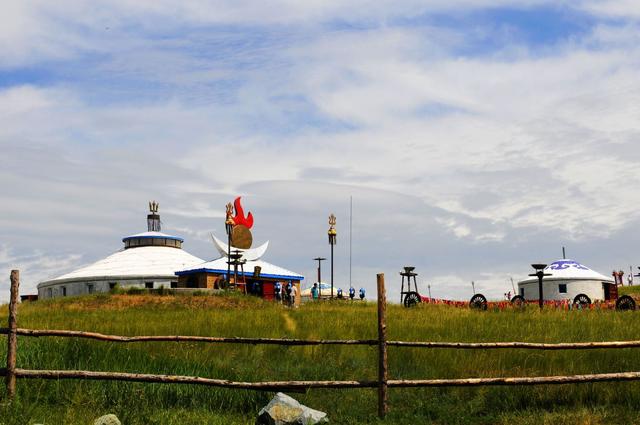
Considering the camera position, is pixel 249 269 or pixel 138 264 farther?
pixel 138 264

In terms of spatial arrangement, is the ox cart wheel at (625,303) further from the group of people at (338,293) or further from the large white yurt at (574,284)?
the group of people at (338,293)

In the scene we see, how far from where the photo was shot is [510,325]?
17.6 m

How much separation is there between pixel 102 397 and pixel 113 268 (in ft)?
147

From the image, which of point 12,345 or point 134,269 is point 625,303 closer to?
point 12,345

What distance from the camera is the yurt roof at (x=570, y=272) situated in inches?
1756

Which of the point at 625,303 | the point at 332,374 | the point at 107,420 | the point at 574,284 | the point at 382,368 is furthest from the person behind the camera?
the point at 574,284

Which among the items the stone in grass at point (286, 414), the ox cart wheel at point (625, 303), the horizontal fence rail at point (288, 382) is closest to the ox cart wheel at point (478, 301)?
the ox cart wheel at point (625, 303)

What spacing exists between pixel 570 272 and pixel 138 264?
29931 mm

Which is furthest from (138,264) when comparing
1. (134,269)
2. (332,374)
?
(332,374)

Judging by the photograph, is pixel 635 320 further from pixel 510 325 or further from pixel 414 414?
pixel 414 414

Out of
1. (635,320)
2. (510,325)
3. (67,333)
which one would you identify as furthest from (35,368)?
(635,320)

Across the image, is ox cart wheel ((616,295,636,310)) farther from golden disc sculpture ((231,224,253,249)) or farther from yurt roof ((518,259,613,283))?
golden disc sculpture ((231,224,253,249))

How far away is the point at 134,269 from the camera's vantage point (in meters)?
52.1

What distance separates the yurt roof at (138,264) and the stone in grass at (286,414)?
1689 inches
